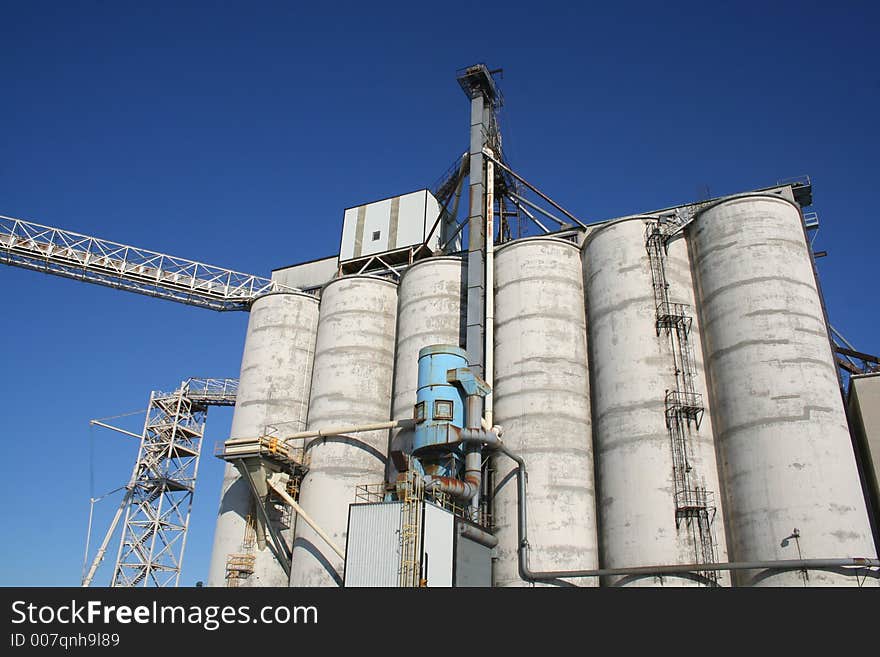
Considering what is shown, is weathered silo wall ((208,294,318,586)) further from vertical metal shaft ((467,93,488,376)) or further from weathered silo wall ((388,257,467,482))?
vertical metal shaft ((467,93,488,376))

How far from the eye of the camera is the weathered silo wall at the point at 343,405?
37.3 m

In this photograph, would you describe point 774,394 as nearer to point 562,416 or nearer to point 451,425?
point 562,416

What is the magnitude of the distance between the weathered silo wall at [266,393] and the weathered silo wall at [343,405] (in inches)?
75.4

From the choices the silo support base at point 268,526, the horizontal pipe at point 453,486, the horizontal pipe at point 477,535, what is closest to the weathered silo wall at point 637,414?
the horizontal pipe at point 477,535

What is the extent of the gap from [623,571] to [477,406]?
9429 millimetres

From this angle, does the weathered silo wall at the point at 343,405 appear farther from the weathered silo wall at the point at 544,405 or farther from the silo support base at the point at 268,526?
the weathered silo wall at the point at 544,405

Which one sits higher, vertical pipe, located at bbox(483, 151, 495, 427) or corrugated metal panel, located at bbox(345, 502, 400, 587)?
vertical pipe, located at bbox(483, 151, 495, 427)

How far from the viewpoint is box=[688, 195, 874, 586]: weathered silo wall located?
28688mm

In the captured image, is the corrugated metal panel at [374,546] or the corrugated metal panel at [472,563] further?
the corrugated metal panel at [472,563]

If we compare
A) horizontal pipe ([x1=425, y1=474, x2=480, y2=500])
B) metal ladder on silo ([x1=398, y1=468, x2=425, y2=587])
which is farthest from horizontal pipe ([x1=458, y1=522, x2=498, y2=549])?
metal ladder on silo ([x1=398, y1=468, x2=425, y2=587])

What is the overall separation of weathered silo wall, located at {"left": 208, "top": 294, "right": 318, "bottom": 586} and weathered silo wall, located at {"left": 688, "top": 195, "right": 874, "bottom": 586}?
22.8 metres

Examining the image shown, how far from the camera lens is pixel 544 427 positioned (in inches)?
1372
